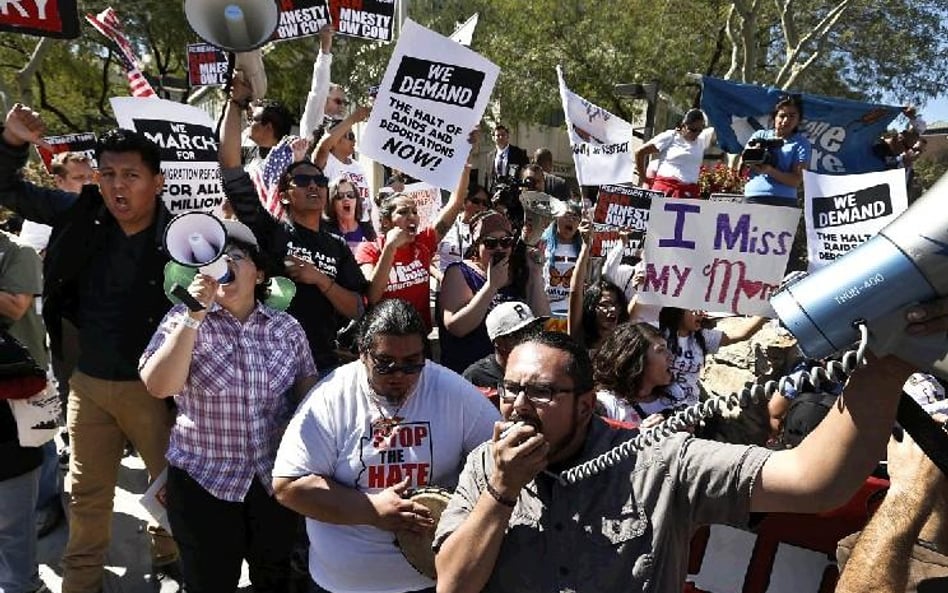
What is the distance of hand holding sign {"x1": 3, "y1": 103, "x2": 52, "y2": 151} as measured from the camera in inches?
122

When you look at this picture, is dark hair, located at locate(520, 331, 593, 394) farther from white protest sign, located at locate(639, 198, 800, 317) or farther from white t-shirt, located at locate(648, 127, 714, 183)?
white t-shirt, located at locate(648, 127, 714, 183)

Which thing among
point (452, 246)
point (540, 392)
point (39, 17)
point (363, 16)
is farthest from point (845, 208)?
point (363, 16)

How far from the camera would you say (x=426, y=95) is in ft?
15.3

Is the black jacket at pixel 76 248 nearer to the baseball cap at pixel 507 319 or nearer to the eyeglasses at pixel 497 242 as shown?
the baseball cap at pixel 507 319

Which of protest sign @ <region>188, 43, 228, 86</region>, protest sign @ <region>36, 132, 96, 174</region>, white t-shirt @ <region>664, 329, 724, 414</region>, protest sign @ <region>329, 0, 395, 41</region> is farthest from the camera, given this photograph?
protest sign @ <region>188, 43, 228, 86</region>

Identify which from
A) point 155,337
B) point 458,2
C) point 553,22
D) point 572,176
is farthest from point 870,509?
point 458,2

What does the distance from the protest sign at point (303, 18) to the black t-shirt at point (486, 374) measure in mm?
3486

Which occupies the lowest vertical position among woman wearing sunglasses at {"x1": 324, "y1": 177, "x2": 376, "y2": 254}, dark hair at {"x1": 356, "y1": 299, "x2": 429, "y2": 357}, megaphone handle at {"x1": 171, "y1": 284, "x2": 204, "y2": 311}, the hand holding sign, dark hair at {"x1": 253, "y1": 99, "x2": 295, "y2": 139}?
dark hair at {"x1": 356, "y1": 299, "x2": 429, "y2": 357}

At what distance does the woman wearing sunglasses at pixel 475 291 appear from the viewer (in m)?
4.03

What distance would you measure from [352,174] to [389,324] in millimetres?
3734

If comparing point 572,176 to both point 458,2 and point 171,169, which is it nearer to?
point 458,2

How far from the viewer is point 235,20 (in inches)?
140

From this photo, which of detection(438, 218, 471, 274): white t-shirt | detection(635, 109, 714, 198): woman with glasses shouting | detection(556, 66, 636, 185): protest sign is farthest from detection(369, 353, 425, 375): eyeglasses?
detection(635, 109, 714, 198): woman with glasses shouting

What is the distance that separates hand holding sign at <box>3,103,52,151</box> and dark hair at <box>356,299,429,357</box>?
5.45 feet
